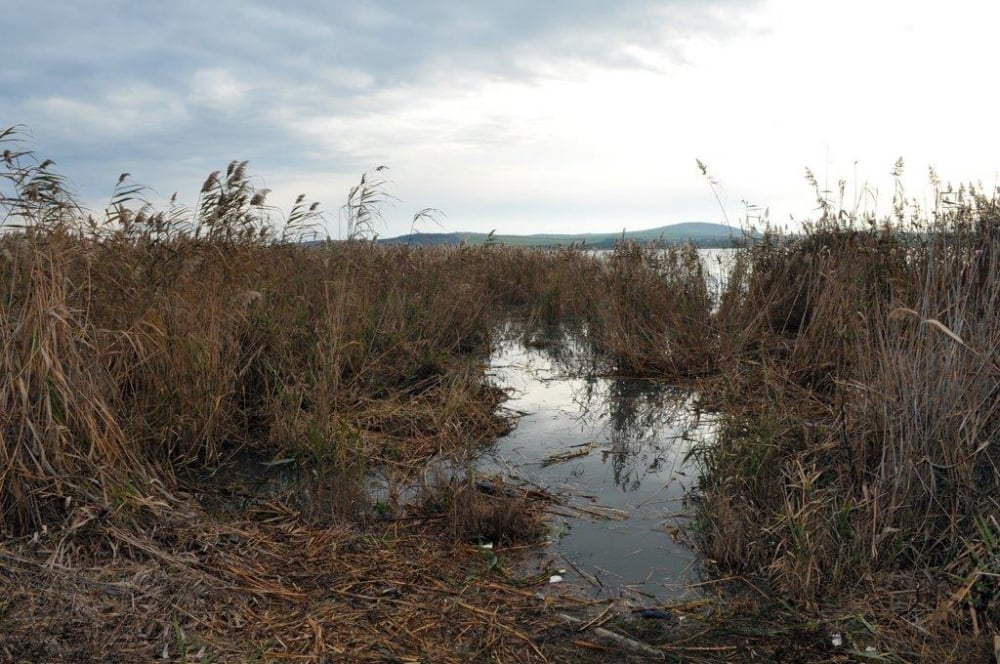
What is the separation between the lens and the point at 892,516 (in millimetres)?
3191

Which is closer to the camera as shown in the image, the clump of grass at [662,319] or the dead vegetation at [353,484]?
the dead vegetation at [353,484]

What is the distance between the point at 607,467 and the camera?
4879mm

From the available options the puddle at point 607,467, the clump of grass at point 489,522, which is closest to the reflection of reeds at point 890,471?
the puddle at point 607,467

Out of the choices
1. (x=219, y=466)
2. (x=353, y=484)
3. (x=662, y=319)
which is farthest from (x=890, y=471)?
(x=662, y=319)

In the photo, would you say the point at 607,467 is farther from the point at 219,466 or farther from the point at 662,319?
the point at 662,319

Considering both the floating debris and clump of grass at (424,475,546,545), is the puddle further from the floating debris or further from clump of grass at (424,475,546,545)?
clump of grass at (424,475,546,545)

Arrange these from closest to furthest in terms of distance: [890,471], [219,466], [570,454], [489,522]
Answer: [890,471], [489,522], [219,466], [570,454]

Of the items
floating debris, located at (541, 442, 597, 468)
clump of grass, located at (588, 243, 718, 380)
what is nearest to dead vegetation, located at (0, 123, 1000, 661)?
floating debris, located at (541, 442, 597, 468)

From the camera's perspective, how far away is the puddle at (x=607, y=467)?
3.46m

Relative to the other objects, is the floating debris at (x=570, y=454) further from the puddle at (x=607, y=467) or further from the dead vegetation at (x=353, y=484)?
the dead vegetation at (x=353, y=484)

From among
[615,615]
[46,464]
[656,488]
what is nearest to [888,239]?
[656,488]

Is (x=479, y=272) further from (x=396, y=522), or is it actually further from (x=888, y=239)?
(x=396, y=522)

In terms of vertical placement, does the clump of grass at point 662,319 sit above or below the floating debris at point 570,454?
above

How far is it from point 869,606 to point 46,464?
11.7ft
